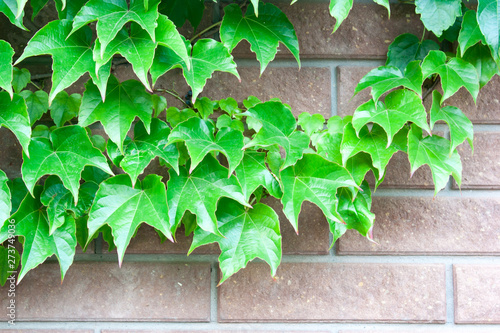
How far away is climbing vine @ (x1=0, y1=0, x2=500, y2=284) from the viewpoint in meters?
0.53

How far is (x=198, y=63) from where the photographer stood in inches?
22.3

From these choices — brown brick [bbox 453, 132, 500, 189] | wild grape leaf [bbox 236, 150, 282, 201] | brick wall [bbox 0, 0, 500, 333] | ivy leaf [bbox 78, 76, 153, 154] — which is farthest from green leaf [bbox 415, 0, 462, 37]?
ivy leaf [bbox 78, 76, 153, 154]

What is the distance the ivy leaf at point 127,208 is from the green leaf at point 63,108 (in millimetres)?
158

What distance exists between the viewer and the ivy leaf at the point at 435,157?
597mm

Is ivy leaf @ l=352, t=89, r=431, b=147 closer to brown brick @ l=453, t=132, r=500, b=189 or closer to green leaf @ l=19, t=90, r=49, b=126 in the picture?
brown brick @ l=453, t=132, r=500, b=189

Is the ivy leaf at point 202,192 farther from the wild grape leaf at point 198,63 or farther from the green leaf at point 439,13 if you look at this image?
the green leaf at point 439,13

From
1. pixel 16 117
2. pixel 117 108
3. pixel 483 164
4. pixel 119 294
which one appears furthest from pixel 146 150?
pixel 483 164

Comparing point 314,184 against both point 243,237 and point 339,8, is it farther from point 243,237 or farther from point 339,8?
point 339,8

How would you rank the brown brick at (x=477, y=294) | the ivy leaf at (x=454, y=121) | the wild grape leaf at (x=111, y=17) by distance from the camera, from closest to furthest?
the wild grape leaf at (x=111, y=17) → the ivy leaf at (x=454, y=121) → the brown brick at (x=477, y=294)

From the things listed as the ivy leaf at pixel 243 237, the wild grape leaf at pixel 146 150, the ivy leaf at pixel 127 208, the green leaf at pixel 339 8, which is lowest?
the ivy leaf at pixel 243 237

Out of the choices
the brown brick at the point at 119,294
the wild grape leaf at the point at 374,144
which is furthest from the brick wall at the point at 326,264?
the wild grape leaf at the point at 374,144

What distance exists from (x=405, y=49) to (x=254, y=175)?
0.35 metres

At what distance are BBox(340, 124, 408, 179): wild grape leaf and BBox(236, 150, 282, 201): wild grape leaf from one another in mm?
106

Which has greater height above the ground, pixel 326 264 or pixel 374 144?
pixel 374 144
